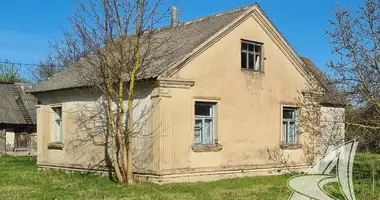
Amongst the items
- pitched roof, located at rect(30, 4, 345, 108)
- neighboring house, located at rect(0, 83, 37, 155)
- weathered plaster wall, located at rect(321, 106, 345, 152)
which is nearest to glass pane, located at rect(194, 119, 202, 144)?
pitched roof, located at rect(30, 4, 345, 108)

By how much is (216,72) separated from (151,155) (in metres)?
3.52

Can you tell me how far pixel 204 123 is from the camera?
16.5 m

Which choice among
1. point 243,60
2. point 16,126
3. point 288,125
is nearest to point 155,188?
point 243,60

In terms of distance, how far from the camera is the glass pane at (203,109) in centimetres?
1634

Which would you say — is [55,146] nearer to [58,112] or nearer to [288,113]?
[58,112]

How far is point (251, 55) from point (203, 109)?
295cm

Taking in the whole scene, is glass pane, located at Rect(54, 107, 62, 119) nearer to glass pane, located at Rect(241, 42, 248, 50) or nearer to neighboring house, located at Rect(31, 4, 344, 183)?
neighboring house, located at Rect(31, 4, 344, 183)

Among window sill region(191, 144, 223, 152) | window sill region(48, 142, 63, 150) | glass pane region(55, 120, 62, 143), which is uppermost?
glass pane region(55, 120, 62, 143)

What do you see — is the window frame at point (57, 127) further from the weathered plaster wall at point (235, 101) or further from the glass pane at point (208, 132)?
the glass pane at point (208, 132)

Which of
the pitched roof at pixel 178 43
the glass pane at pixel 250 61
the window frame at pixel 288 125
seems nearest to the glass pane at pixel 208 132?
the pitched roof at pixel 178 43

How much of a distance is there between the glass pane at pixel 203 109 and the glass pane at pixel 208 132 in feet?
0.81

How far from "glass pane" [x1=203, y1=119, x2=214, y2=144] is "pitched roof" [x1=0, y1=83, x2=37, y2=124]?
19.9 metres

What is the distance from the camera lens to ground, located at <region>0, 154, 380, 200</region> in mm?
12820

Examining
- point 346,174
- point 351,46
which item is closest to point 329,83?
point 351,46
